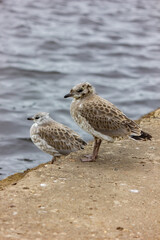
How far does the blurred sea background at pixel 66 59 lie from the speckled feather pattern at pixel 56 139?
1471mm

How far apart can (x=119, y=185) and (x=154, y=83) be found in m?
10.1

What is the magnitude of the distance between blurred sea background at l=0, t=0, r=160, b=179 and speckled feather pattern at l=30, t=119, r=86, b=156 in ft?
4.82

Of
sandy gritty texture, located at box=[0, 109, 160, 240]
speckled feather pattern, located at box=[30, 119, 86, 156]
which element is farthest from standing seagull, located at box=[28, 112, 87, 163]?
sandy gritty texture, located at box=[0, 109, 160, 240]

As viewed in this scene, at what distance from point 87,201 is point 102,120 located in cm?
172

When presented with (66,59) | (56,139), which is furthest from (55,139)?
(66,59)

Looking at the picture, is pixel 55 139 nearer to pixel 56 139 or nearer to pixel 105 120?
pixel 56 139

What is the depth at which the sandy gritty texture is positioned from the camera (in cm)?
547

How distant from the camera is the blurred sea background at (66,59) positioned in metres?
12.7

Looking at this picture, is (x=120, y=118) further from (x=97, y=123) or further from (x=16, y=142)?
(x=16, y=142)

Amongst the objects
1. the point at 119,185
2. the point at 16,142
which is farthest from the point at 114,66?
the point at 119,185

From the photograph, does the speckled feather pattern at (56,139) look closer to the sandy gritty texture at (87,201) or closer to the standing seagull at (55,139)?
the standing seagull at (55,139)

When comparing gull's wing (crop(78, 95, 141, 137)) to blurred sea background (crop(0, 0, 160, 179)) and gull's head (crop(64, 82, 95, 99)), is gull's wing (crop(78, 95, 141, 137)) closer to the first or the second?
gull's head (crop(64, 82, 95, 99))

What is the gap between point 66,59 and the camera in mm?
18500

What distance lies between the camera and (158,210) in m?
6.04
